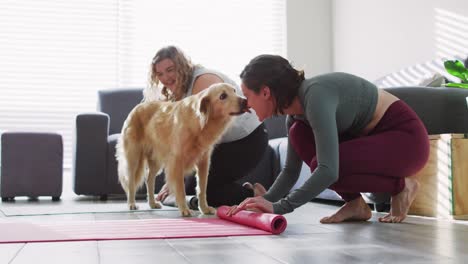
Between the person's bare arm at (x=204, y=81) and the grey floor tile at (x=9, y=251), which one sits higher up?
the person's bare arm at (x=204, y=81)

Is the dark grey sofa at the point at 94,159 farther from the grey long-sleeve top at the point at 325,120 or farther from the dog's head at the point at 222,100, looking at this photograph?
the grey long-sleeve top at the point at 325,120

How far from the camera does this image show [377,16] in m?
5.41

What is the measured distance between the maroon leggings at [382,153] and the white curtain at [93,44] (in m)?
3.86

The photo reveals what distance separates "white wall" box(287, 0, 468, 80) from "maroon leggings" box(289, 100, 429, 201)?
85.0 inches

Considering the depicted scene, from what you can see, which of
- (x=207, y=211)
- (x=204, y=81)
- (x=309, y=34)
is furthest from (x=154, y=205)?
(x=309, y=34)

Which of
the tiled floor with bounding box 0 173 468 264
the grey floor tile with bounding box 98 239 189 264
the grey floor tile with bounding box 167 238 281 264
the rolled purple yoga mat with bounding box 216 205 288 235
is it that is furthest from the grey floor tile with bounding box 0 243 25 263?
the rolled purple yoga mat with bounding box 216 205 288 235

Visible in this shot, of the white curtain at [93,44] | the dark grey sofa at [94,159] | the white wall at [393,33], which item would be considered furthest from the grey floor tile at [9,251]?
the white curtain at [93,44]

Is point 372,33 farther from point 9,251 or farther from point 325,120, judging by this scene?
point 9,251

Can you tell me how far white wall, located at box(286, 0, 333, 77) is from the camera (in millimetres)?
6320

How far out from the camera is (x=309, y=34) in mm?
6352

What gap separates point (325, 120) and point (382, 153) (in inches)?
16.5

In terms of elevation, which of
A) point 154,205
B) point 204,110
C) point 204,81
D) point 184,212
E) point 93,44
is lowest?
point 154,205

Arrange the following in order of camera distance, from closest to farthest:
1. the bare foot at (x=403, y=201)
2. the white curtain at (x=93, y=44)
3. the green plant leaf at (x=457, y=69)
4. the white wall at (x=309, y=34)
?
the bare foot at (x=403, y=201), the green plant leaf at (x=457, y=69), the white curtain at (x=93, y=44), the white wall at (x=309, y=34)

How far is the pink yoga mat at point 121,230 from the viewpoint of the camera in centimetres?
196
